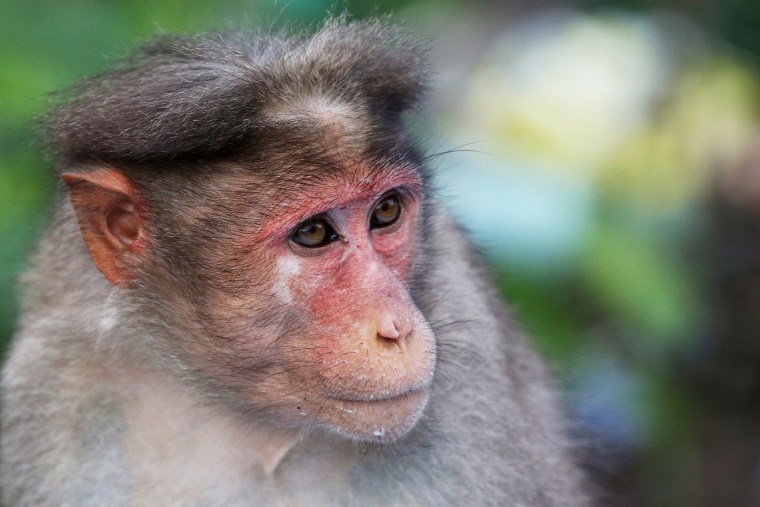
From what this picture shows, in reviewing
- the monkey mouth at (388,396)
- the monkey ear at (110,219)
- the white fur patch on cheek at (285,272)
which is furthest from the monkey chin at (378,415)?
the monkey ear at (110,219)

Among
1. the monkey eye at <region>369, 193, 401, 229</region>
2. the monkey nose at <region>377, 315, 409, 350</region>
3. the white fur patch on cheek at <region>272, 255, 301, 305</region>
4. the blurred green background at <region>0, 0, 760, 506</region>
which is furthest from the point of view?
the blurred green background at <region>0, 0, 760, 506</region>

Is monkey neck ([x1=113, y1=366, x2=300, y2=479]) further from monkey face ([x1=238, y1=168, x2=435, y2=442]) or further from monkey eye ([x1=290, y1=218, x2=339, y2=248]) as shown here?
monkey eye ([x1=290, y1=218, x2=339, y2=248])

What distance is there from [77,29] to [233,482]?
2.35 metres

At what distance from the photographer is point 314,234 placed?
2.73 m

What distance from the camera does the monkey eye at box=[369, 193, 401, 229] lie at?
2.92 metres

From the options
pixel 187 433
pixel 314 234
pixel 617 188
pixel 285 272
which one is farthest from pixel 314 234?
pixel 617 188

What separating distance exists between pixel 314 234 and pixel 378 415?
0.46 metres

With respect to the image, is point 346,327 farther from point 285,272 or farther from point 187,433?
point 187,433

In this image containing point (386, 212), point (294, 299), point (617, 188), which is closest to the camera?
point (294, 299)

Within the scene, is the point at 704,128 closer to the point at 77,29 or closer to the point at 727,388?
the point at 727,388

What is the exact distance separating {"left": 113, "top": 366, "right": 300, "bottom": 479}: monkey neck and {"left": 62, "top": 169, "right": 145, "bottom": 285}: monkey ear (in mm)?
338

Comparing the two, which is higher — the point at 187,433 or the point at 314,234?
the point at 314,234

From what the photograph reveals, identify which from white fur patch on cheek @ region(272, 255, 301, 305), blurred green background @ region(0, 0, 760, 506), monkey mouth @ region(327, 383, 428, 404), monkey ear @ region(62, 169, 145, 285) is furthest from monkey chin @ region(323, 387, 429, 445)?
blurred green background @ region(0, 0, 760, 506)

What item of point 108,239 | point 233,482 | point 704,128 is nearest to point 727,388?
point 704,128
